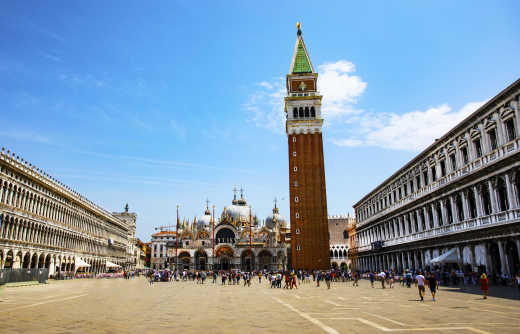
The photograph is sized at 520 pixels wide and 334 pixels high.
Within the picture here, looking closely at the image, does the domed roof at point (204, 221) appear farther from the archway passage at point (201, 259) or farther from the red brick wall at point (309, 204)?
the red brick wall at point (309, 204)

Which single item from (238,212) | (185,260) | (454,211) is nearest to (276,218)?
(238,212)

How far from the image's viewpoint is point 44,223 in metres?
44.3

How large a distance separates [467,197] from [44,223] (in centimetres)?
4302

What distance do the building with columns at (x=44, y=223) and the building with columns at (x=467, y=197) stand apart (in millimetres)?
38217

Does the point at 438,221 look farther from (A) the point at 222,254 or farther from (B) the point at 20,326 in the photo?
(A) the point at 222,254

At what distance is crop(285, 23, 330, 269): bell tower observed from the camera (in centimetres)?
6284

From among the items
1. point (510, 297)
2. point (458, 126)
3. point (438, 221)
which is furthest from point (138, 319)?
point (438, 221)

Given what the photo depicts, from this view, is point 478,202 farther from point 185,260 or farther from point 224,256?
point 185,260

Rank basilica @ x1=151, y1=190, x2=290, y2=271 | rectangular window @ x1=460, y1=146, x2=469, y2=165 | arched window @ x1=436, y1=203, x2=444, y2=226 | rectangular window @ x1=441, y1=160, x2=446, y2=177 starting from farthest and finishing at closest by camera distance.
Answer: basilica @ x1=151, y1=190, x2=290, y2=271 < arched window @ x1=436, y1=203, x2=444, y2=226 < rectangular window @ x1=441, y1=160, x2=446, y2=177 < rectangular window @ x1=460, y1=146, x2=469, y2=165

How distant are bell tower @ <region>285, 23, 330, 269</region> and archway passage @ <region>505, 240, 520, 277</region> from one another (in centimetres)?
3913

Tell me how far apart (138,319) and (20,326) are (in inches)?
131

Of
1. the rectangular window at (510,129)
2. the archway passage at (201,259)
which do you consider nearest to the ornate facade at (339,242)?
the archway passage at (201,259)

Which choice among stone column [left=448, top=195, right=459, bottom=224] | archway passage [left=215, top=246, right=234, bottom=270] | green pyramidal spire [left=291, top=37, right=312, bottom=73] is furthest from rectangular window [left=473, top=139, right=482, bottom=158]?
archway passage [left=215, top=246, right=234, bottom=270]

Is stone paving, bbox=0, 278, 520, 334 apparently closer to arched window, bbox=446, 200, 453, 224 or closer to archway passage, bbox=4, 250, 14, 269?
arched window, bbox=446, 200, 453, 224
